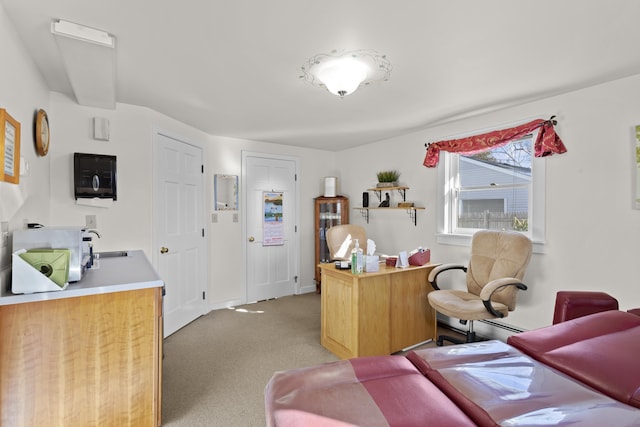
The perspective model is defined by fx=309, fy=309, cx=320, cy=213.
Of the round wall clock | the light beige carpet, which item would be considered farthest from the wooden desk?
the round wall clock

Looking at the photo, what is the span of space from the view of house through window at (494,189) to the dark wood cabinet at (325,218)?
181 cm

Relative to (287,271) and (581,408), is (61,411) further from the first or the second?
(287,271)

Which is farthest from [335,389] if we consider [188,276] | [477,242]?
[188,276]

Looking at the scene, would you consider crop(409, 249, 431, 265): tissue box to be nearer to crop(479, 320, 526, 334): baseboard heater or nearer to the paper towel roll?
crop(479, 320, 526, 334): baseboard heater

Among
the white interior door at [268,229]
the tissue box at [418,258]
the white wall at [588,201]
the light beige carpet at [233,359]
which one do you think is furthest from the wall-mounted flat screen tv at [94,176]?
the white wall at [588,201]

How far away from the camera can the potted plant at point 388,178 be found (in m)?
4.15

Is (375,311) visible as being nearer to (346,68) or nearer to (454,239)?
(454,239)

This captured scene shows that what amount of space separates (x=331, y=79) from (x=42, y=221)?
2.46 meters

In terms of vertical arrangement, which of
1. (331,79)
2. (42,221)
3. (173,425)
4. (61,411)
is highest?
(331,79)

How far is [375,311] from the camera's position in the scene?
2.71m

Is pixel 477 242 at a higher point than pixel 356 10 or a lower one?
lower

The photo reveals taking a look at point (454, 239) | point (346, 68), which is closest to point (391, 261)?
point (454, 239)

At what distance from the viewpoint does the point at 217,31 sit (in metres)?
1.75

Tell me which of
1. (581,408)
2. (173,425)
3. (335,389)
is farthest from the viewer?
(173,425)
